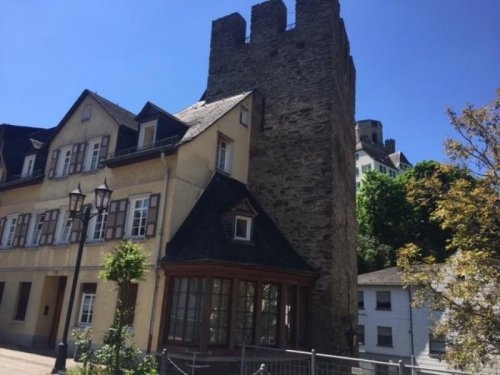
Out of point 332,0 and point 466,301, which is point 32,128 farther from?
point 466,301

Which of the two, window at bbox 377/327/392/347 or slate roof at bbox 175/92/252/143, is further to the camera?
window at bbox 377/327/392/347

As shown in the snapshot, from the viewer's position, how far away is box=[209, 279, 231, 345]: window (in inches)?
522

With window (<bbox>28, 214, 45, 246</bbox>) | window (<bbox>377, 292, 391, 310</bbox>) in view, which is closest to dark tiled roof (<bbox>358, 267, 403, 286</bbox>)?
window (<bbox>377, 292, 391, 310</bbox>)

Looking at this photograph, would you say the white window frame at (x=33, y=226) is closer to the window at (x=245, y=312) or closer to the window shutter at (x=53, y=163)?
the window shutter at (x=53, y=163)

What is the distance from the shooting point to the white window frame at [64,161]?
808 inches

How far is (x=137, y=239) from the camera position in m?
15.7

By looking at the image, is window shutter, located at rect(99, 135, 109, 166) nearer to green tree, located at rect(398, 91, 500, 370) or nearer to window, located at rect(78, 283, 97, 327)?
window, located at rect(78, 283, 97, 327)

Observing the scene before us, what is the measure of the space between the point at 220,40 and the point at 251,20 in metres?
2.06

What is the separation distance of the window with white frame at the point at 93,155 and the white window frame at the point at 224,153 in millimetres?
5326

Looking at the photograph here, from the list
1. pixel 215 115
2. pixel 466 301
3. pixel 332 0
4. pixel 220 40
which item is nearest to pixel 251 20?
pixel 220 40

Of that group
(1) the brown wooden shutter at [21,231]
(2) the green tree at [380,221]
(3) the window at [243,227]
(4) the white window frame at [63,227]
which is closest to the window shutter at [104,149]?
(4) the white window frame at [63,227]

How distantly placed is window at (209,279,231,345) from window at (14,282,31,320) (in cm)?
1043

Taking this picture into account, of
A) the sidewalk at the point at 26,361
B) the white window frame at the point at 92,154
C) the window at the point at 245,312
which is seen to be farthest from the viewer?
the white window frame at the point at 92,154

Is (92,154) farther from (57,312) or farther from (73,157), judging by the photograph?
(57,312)
